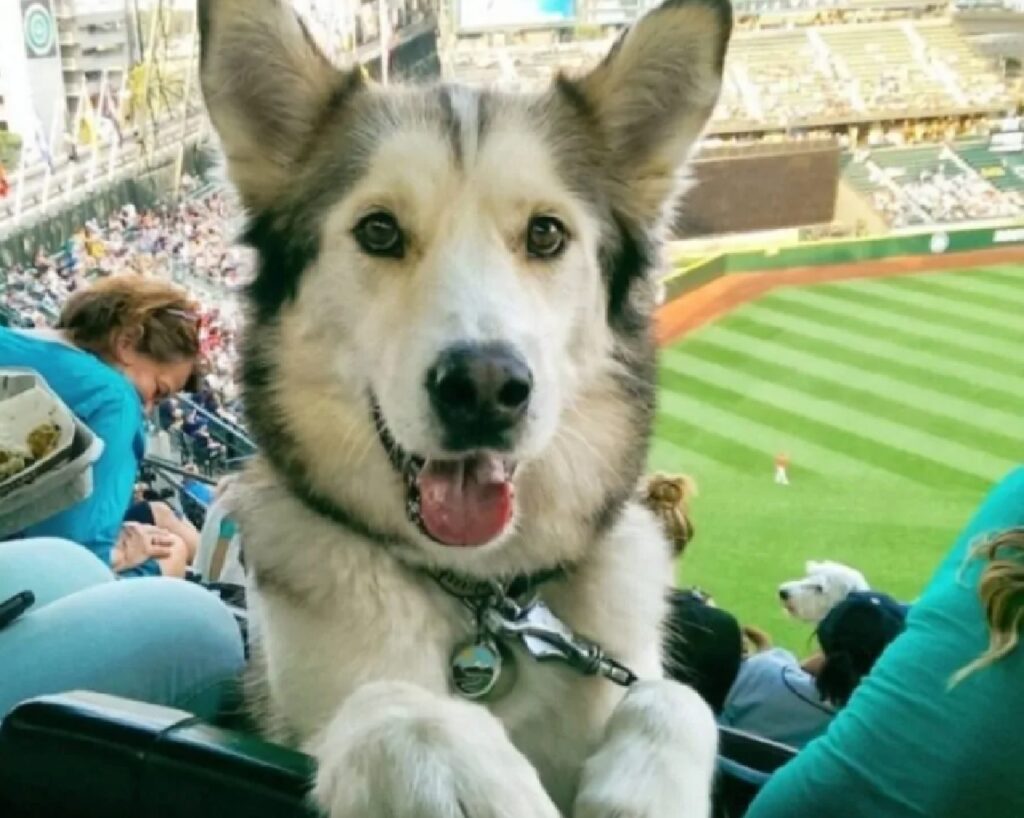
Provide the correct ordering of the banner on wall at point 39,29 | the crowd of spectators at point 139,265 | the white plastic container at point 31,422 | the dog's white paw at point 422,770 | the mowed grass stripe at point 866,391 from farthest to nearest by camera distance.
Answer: the mowed grass stripe at point 866,391 → the crowd of spectators at point 139,265 → the banner on wall at point 39,29 → the white plastic container at point 31,422 → the dog's white paw at point 422,770

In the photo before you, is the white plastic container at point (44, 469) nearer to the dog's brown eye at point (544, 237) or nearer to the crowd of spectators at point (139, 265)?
the crowd of spectators at point (139, 265)

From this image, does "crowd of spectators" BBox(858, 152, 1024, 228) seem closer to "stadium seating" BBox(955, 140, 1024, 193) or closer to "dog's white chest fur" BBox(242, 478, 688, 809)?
"stadium seating" BBox(955, 140, 1024, 193)

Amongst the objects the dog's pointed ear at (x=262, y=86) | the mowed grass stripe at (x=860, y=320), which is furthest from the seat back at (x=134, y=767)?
the mowed grass stripe at (x=860, y=320)

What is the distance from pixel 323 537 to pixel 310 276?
1.05 ft

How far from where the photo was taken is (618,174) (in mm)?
1609

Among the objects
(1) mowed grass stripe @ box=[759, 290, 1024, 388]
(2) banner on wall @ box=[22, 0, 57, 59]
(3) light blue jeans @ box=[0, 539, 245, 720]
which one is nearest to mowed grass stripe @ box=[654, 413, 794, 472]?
(1) mowed grass stripe @ box=[759, 290, 1024, 388]

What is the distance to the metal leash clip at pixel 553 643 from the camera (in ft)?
4.69

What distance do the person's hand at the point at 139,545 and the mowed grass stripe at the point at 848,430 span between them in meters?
2.09

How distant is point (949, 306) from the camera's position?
5.23 m

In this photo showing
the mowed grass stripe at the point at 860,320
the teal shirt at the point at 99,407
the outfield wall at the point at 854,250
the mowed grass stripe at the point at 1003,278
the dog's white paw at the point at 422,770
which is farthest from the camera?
the mowed grass stripe at the point at 860,320

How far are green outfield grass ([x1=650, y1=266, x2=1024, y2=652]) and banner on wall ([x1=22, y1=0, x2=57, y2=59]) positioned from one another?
Result: 2101mm

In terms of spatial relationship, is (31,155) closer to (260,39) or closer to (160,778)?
(260,39)

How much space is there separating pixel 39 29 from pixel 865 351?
342 centimetres

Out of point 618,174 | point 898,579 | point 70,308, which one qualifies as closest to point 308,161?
point 618,174
